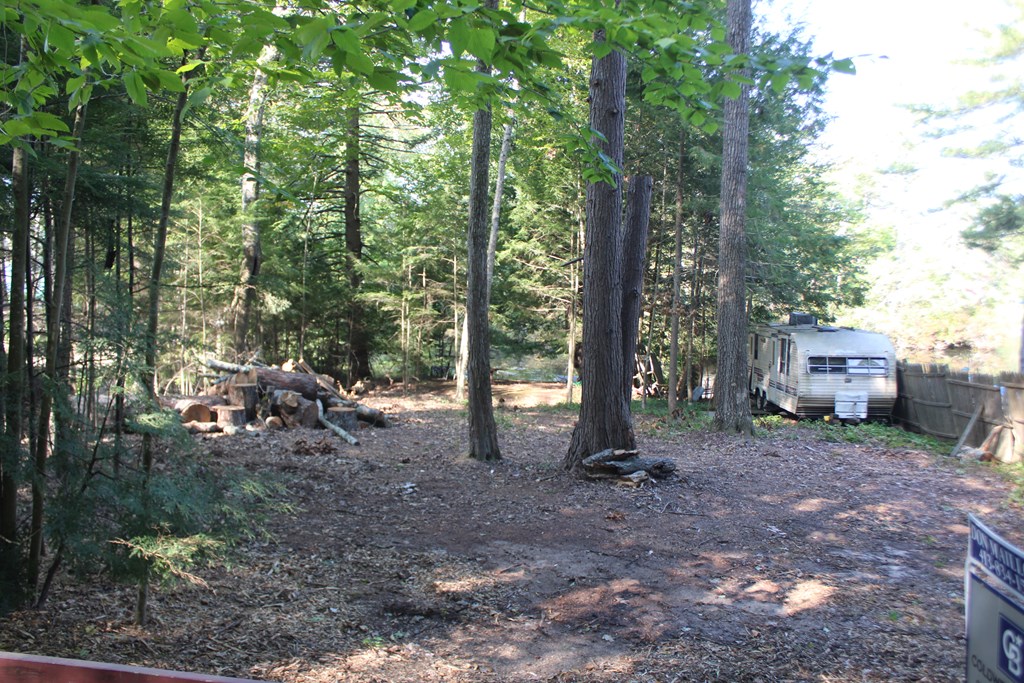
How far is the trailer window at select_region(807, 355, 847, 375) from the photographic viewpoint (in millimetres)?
16328

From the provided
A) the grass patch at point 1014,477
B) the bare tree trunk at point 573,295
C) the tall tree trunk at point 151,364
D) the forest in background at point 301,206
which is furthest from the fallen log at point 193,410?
the grass patch at point 1014,477

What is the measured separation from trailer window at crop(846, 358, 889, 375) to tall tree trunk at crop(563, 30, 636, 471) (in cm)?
1033

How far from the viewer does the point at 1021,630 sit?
234 cm

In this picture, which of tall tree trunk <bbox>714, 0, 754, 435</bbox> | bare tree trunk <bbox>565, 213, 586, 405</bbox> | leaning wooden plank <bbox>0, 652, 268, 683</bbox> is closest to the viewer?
leaning wooden plank <bbox>0, 652, 268, 683</bbox>

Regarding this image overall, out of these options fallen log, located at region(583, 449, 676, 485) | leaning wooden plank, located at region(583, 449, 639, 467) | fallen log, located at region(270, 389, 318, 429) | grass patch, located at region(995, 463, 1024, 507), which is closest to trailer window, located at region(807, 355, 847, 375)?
grass patch, located at region(995, 463, 1024, 507)

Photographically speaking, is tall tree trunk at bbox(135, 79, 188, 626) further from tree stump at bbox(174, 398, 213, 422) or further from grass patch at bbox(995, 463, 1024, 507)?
grass patch at bbox(995, 463, 1024, 507)

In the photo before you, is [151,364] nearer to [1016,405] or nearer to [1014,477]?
[1014,477]

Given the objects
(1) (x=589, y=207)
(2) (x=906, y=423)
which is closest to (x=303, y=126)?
(1) (x=589, y=207)

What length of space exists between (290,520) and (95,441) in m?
3.08

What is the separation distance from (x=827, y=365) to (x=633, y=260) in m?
9.66

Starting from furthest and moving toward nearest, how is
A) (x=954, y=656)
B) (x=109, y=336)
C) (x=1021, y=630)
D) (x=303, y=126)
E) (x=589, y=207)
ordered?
1. (x=303, y=126)
2. (x=589, y=207)
3. (x=954, y=656)
4. (x=109, y=336)
5. (x=1021, y=630)

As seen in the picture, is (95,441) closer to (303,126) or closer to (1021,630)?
(1021,630)

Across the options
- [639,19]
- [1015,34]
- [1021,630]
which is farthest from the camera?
[1015,34]

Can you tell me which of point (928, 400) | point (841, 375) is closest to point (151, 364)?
point (928, 400)
